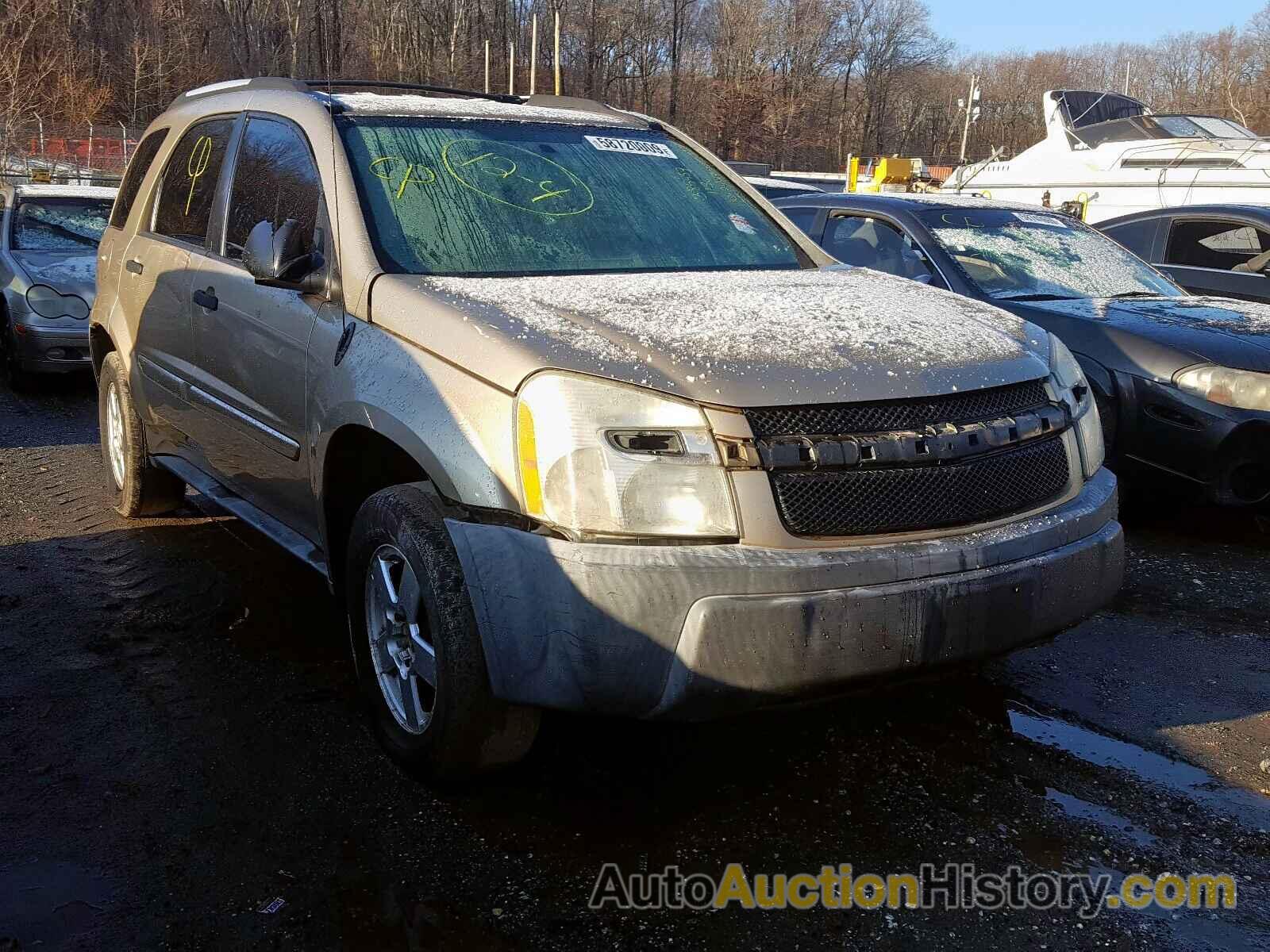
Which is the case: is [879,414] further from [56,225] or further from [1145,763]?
[56,225]

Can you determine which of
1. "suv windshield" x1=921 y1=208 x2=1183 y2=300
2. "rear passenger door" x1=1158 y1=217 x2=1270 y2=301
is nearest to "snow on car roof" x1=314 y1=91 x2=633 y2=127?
"suv windshield" x1=921 y1=208 x2=1183 y2=300

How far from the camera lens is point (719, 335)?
3.04 m

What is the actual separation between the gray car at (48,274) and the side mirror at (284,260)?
573 cm

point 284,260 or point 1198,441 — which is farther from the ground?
point 284,260

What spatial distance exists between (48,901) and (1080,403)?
294cm

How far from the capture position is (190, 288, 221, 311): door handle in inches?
168

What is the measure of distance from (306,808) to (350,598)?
624 mm

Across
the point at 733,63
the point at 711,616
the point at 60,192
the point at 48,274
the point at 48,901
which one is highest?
the point at 733,63

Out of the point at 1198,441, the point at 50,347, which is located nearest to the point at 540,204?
the point at 1198,441

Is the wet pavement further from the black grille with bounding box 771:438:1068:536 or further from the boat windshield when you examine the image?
the boat windshield

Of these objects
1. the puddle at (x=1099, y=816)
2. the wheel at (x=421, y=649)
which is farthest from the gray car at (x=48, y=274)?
the puddle at (x=1099, y=816)

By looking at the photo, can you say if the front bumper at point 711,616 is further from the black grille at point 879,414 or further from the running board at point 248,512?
the running board at point 248,512

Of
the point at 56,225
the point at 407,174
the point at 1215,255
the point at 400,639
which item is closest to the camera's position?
the point at 400,639

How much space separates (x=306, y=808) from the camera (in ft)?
10.1
